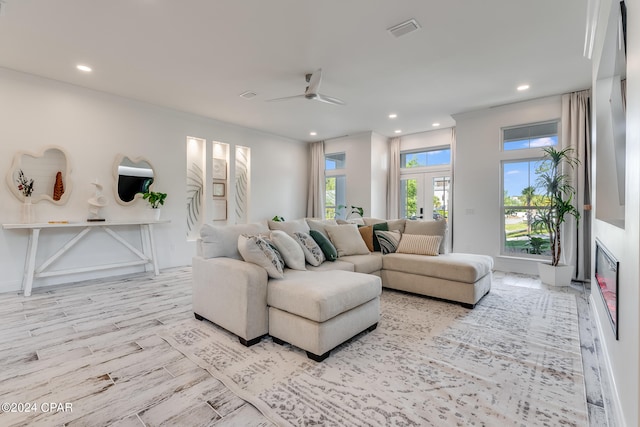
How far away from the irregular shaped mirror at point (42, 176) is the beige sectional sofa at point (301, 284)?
2.80 meters

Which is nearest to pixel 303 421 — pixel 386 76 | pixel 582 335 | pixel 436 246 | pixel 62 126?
pixel 582 335

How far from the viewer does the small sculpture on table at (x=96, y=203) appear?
430cm

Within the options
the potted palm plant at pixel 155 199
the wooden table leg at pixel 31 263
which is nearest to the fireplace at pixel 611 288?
the potted palm plant at pixel 155 199

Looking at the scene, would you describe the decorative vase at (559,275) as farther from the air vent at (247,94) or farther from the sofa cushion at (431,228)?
the air vent at (247,94)

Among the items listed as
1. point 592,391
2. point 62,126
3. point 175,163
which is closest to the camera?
point 592,391

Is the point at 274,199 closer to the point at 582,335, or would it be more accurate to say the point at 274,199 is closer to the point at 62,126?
the point at 62,126

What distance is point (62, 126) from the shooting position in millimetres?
4168

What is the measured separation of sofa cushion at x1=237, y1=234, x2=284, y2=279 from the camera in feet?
8.13

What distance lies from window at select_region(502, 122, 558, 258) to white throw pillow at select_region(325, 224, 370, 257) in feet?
9.36

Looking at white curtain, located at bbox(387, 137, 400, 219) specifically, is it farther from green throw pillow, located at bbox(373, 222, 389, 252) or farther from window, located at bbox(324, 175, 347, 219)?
green throw pillow, located at bbox(373, 222, 389, 252)

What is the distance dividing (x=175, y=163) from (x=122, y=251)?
1710 mm

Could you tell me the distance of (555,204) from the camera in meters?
4.35

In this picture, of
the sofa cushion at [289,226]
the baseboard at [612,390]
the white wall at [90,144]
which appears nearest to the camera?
the baseboard at [612,390]

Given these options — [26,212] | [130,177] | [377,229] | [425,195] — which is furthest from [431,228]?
[26,212]
